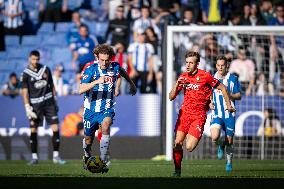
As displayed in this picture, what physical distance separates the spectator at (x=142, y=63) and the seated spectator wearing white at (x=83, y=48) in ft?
3.76

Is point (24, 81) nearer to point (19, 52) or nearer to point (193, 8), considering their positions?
point (19, 52)

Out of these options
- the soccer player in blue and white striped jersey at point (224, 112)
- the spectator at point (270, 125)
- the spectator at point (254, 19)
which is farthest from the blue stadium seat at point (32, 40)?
the soccer player in blue and white striped jersey at point (224, 112)

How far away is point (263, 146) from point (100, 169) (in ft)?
28.1

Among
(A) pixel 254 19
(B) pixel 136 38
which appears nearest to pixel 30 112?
(B) pixel 136 38

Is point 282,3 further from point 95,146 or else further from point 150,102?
point 95,146

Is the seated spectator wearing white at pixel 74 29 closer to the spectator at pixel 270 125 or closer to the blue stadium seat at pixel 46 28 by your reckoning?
the blue stadium seat at pixel 46 28

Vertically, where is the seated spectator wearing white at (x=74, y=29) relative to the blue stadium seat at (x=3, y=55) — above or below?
above

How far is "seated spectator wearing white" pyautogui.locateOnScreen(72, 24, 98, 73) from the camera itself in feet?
68.9

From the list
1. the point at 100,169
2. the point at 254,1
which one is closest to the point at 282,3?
the point at 254,1

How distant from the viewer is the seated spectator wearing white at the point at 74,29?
21.3m

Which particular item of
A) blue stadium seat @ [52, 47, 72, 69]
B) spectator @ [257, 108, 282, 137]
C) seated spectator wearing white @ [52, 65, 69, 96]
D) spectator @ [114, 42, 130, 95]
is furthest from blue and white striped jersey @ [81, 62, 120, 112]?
blue stadium seat @ [52, 47, 72, 69]

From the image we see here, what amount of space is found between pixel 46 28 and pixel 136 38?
3099mm

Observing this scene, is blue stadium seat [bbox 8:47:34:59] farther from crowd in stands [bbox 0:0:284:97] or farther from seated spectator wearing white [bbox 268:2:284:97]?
seated spectator wearing white [bbox 268:2:284:97]

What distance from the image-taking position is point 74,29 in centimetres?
2152
